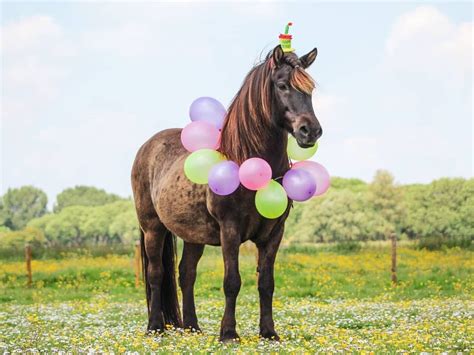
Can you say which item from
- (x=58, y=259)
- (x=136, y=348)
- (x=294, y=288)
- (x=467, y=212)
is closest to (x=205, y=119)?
(x=136, y=348)

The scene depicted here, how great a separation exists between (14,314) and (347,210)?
7642cm

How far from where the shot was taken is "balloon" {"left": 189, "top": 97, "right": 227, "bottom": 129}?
30.9 ft

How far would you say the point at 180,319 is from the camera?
1097cm

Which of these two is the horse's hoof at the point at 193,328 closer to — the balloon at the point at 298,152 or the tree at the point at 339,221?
the balloon at the point at 298,152

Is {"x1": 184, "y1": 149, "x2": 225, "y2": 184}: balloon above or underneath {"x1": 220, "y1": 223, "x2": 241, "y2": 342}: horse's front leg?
above

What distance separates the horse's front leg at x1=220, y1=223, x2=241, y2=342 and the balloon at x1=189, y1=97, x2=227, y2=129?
6.27 ft

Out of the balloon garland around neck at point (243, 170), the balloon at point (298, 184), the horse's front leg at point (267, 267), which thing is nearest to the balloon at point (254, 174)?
the balloon garland around neck at point (243, 170)

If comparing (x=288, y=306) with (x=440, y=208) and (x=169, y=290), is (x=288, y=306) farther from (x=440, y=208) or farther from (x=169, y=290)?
(x=440, y=208)

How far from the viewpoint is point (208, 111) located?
9.46 metres

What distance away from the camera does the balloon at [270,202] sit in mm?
8062

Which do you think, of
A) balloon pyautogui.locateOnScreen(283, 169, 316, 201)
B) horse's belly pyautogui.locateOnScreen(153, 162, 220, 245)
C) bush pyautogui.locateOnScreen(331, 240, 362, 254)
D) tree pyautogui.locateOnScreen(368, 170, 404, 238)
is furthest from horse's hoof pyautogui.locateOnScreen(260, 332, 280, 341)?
tree pyautogui.locateOnScreen(368, 170, 404, 238)

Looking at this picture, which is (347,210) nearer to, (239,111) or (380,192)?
(380,192)

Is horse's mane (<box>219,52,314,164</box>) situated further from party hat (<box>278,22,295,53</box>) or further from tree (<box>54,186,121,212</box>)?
tree (<box>54,186,121,212</box>)

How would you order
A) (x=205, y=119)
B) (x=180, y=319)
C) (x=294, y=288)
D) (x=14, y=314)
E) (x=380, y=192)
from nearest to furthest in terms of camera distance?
(x=205, y=119), (x=180, y=319), (x=14, y=314), (x=294, y=288), (x=380, y=192)
